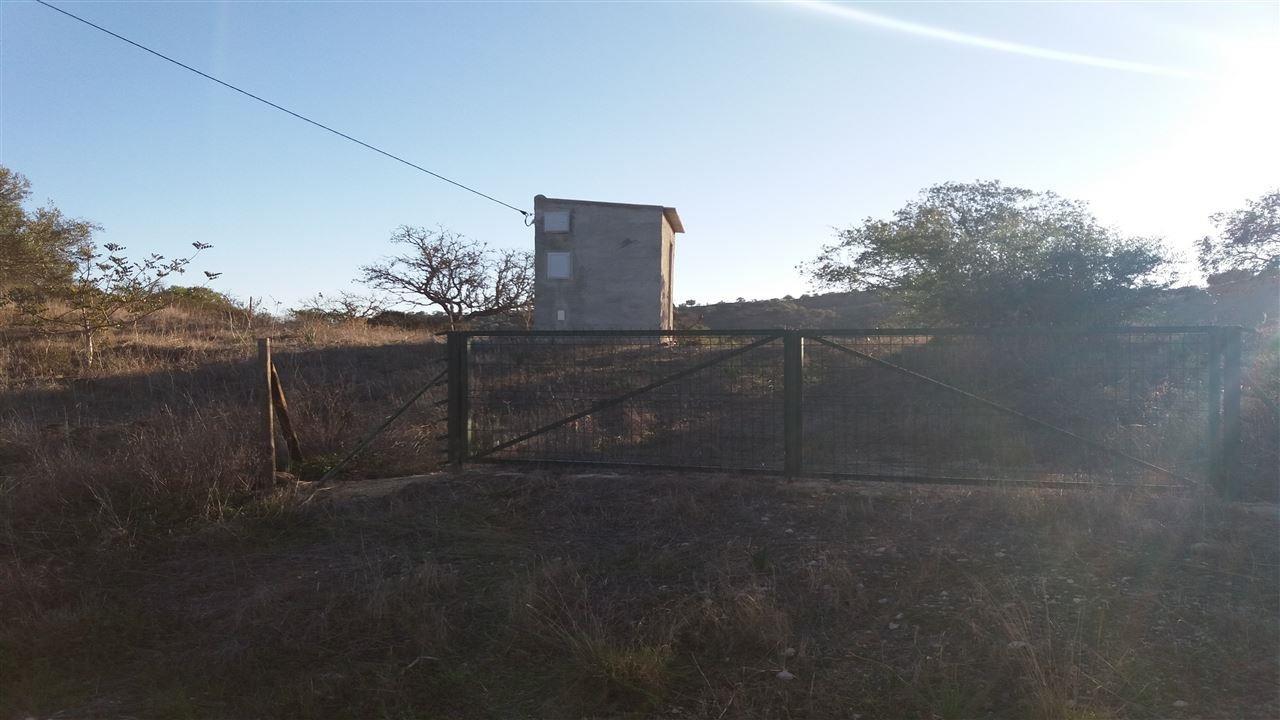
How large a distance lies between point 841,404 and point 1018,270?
11.5 m

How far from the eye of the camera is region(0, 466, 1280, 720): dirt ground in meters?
4.00

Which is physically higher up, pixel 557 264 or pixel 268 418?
pixel 557 264

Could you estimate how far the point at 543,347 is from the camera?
8.02 meters

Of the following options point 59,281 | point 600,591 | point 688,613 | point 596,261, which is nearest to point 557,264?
point 596,261

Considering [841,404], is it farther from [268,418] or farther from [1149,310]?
[1149,310]

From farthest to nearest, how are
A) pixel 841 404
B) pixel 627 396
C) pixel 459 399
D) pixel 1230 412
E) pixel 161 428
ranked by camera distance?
1. pixel 161 428
2. pixel 459 399
3. pixel 627 396
4. pixel 841 404
5. pixel 1230 412

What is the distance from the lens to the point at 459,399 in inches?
323

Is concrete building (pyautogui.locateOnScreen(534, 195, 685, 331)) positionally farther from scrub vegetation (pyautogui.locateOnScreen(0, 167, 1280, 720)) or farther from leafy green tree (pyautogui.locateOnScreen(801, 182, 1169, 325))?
scrub vegetation (pyautogui.locateOnScreen(0, 167, 1280, 720))

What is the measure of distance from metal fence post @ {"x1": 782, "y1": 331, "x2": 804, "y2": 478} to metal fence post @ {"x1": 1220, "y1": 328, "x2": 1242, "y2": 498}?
3.12m

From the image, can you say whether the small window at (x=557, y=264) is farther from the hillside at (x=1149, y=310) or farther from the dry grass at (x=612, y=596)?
the dry grass at (x=612, y=596)

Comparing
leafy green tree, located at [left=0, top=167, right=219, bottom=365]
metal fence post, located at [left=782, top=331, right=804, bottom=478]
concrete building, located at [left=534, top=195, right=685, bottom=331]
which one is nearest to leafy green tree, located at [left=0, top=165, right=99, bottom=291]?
leafy green tree, located at [left=0, top=167, right=219, bottom=365]

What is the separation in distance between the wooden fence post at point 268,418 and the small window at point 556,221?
18.8 metres

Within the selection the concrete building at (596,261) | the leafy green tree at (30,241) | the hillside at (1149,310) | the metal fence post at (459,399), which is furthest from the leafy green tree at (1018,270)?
the leafy green tree at (30,241)

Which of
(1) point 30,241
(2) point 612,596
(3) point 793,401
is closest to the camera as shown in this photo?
(2) point 612,596
